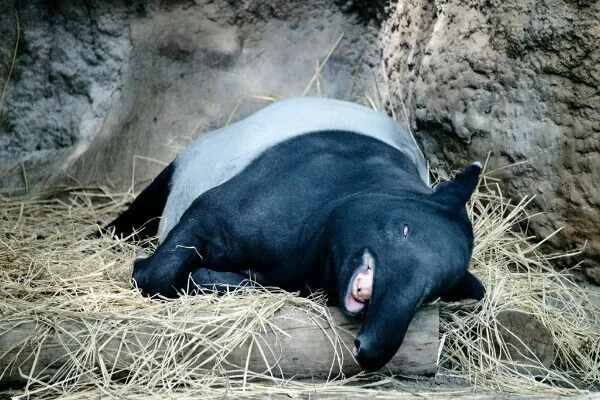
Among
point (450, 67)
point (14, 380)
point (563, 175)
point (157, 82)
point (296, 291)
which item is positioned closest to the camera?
point (14, 380)

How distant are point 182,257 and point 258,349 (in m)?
0.92

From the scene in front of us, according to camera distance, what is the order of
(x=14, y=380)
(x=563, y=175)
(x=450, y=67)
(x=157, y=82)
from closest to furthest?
1. (x=14, y=380)
2. (x=563, y=175)
3. (x=450, y=67)
4. (x=157, y=82)

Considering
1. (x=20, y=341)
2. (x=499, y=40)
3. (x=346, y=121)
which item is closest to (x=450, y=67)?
(x=499, y=40)

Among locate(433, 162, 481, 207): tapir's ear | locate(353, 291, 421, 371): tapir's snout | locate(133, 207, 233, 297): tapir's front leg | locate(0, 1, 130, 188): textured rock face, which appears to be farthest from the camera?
locate(0, 1, 130, 188): textured rock face

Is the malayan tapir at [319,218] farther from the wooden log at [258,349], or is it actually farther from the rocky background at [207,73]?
the rocky background at [207,73]

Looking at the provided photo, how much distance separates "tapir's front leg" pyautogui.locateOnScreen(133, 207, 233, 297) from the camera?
4.98 meters

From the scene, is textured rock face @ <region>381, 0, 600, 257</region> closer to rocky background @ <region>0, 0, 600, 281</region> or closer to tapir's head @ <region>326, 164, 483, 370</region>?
rocky background @ <region>0, 0, 600, 281</region>

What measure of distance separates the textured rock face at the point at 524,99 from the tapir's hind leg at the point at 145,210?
1.61m

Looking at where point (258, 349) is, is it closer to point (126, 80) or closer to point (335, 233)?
point (335, 233)

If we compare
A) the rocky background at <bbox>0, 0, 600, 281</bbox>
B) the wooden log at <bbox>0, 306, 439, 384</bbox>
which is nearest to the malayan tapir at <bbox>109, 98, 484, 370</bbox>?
the wooden log at <bbox>0, 306, 439, 384</bbox>

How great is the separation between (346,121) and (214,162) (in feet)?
2.57

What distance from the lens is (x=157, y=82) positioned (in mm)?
6820

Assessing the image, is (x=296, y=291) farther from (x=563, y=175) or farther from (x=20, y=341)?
(x=563, y=175)

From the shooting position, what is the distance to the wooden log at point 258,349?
416cm
